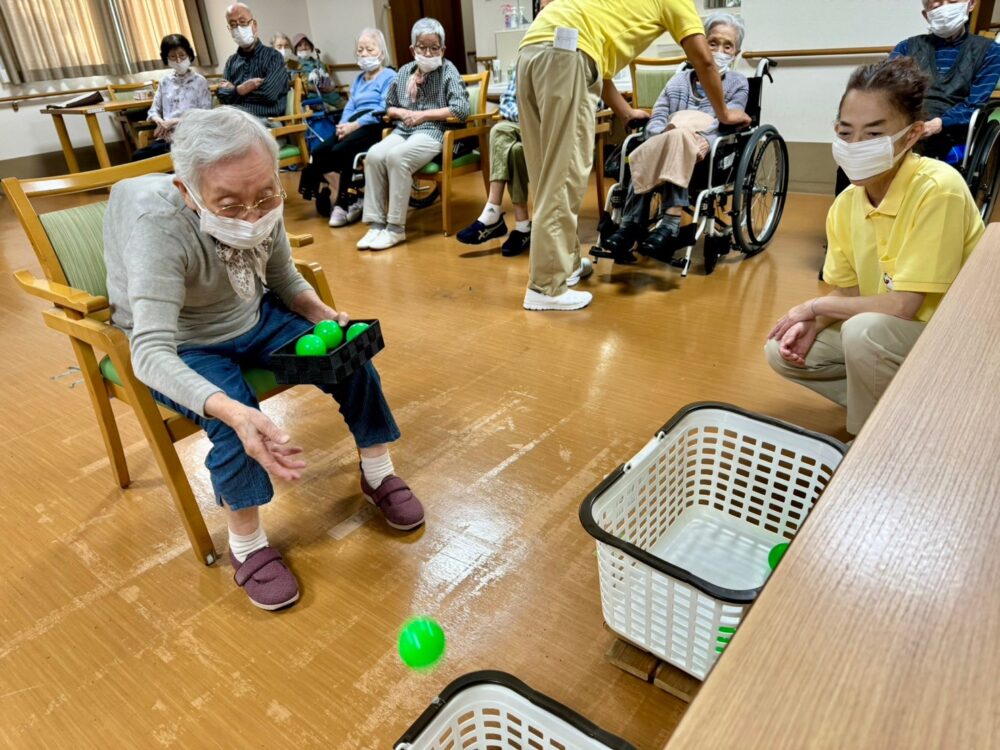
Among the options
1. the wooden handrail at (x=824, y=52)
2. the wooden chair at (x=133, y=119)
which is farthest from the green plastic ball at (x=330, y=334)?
the wooden chair at (x=133, y=119)

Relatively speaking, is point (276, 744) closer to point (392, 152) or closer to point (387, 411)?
point (387, 411)

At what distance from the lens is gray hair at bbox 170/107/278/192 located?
1185 mm

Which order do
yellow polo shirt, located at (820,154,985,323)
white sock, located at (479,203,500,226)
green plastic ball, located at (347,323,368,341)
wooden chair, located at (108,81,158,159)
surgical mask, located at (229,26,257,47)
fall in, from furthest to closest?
wooden chair, located at (108,81,158,159) < surgical mask, located at (229,26,257,47) < white sock, located at (479,203,500,226) < green plastic ball, located at (347,323,368,341) < yellow polo shirt, located at (820,154,985,323)

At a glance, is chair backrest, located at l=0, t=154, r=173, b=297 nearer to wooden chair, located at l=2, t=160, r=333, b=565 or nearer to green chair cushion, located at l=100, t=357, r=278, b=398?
wooden chair, located at l=2, t=160, r=333, b=565

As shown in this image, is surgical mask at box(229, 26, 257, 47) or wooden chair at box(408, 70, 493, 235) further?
surgical mask at box(229, 26, 257, 47)

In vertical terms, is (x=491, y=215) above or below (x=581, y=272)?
above

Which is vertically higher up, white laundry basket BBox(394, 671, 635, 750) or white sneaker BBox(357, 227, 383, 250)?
white laundry basket BBox(394, 671, 635, 750)

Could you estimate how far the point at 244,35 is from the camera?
4566mm

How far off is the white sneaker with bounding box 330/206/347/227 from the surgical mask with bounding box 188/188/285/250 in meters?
3.06

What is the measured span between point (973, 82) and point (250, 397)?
3.23 meters

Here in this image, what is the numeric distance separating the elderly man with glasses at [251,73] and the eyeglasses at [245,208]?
3.89 metres

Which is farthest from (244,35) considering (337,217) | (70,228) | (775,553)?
(775,553)

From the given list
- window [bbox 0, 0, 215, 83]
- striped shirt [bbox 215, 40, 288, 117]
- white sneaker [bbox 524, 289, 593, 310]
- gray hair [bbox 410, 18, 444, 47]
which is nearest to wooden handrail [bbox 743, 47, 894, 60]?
gray hair [bbox 410, 18, 444, 47]

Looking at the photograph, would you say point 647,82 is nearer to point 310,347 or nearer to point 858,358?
point 858,358
